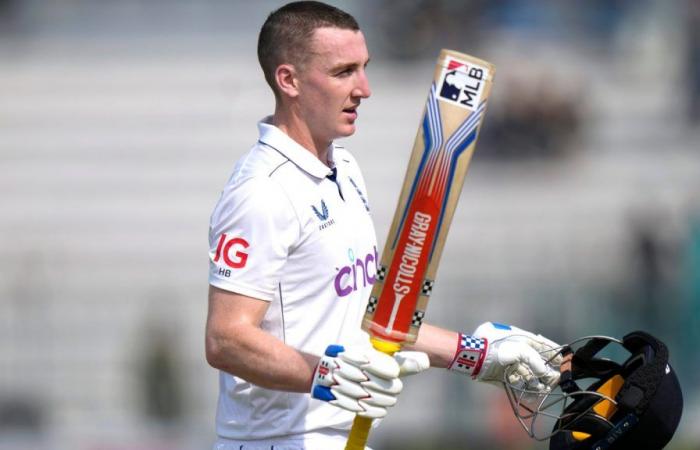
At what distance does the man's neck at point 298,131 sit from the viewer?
3.74 m

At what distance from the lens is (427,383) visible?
8570 mm

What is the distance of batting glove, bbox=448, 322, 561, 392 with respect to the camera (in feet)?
12.7

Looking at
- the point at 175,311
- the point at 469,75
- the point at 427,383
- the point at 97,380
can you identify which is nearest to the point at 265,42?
the point at 469,75

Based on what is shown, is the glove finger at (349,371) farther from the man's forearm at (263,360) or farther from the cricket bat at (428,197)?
the man's forearm at (263,360)

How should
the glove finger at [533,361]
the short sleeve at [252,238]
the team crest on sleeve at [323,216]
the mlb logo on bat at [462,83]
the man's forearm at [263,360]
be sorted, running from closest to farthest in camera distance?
the mlb logo on bat at [462,83] < the man's forearm at [263,360] < the short sleeve at [252,238] < the team crest on sleeve at [323,216] < the glove finger at [533,361]

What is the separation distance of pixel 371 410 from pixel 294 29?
1.20 meters

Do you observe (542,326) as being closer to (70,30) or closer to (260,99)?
(260,99)

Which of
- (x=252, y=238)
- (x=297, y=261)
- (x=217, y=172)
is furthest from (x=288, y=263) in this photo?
(x=217, y=172)

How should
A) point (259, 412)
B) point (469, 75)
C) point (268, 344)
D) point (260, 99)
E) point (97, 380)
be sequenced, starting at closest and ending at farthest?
point (469, 75) < point (268, 344) < point (259, 412) < point (97, 380) < point (260, 99)

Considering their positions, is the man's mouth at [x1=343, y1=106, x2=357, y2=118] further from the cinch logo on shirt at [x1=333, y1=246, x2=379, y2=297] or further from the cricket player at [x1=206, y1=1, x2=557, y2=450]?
the cinch logo on shirt at [x1=333, y1=246, x2=379, y2=297]

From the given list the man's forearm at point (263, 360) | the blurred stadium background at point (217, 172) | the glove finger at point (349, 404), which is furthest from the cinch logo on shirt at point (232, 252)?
the blurred stadium background at point (217, 172)

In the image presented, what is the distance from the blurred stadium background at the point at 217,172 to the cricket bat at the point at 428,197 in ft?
18.2

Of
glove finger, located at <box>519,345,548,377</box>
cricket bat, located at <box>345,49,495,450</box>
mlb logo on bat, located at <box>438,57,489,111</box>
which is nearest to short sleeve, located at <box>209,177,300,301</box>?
cricket bat, located at <box>345,49,495,450</box>

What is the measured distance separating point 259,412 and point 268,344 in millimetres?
377
